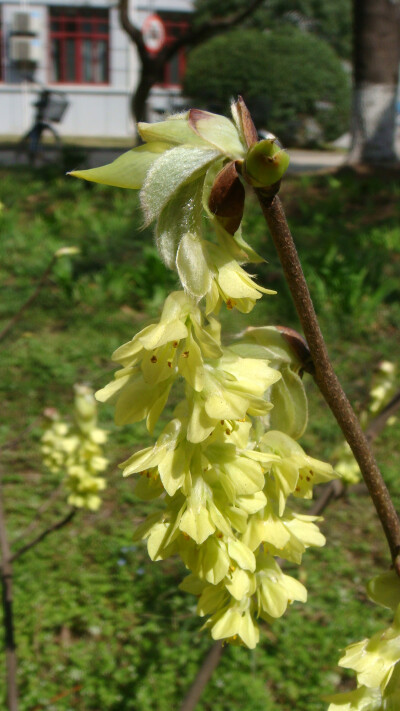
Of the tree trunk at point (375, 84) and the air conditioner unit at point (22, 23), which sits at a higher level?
the tree trunk at point (375, 84)

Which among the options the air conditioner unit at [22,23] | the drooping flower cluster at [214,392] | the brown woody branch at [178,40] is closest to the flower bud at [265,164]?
the drooping flower cluster at [214,392]

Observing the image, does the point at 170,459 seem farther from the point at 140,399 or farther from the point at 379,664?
the point at 379,664

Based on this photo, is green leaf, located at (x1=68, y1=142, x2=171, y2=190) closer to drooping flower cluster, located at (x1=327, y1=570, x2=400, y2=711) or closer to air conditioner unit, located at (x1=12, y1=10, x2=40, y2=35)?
drooping flower cluster, located at (x1=327, y1=570, x2=400, y2=711)

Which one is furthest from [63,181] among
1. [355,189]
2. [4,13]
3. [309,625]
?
[4,13]

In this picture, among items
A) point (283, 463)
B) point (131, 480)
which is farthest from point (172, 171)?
point (131, 480)

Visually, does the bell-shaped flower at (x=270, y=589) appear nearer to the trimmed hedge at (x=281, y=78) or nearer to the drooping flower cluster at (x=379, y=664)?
the drooping flower cluster at (x=379, y=664)

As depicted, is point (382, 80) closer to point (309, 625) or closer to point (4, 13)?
point (309, 625)

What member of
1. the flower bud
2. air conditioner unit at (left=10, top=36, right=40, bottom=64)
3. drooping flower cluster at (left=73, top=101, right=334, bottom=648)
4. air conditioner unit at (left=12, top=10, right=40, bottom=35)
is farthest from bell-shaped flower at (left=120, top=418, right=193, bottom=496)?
air conditioner unit at (left=12, top=10, right=40, bottom=35)
